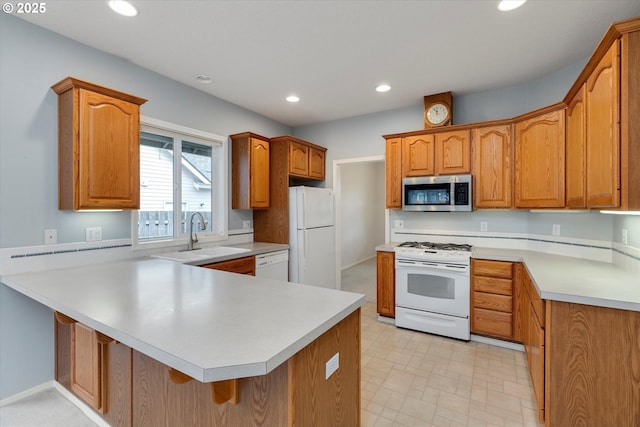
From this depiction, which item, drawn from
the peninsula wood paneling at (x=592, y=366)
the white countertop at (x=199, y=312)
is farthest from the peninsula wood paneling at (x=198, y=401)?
the peninsula wood paneling at (x=592, y=366)

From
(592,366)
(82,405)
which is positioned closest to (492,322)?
(592,366)

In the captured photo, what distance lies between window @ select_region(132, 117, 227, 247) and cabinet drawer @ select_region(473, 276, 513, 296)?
290 cm

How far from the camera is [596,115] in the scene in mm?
1795

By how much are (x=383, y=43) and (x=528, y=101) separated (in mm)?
1949

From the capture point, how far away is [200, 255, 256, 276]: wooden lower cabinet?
2803mm

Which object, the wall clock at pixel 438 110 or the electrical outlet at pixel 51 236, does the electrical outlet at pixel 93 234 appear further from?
the wall clock at pixel 438 110

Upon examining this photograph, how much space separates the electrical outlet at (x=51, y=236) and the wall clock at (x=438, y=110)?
148 inches

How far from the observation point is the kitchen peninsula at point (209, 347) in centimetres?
96

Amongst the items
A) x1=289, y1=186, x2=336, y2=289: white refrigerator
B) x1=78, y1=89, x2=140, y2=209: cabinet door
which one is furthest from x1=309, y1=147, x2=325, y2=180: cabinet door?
x1=78, y1=89, x2=140, y2=209: cabinet door

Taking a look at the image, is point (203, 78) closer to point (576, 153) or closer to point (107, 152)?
point (107, 152)

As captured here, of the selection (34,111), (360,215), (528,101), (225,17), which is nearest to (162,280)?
(34,111)

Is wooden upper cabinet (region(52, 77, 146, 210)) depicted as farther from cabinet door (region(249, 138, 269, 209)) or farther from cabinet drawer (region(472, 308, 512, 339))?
cabinet drawer (region(472, 308, 512, 339))

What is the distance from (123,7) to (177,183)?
166 cm

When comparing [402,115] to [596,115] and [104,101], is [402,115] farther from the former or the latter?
[104,101]
